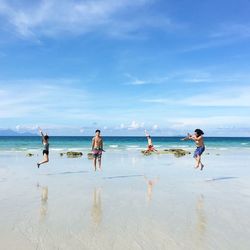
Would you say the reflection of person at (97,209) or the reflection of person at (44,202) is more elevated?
the reflection of person at (44,202)

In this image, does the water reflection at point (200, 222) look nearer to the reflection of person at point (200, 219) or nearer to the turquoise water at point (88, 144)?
the reflection of person at point (200, 219)

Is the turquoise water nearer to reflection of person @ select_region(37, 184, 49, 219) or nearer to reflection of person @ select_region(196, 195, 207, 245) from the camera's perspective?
reflection of person @ select_region(37, 184, 49, 219)

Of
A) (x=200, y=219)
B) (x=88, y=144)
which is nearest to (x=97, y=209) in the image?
(x=200, y=219)

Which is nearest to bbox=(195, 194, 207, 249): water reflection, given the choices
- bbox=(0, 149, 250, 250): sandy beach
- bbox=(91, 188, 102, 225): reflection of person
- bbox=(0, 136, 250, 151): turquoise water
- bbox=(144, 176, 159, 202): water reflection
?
bbox=(0, 149, 250, 250): sandy beach

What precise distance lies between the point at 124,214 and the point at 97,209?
101 cm

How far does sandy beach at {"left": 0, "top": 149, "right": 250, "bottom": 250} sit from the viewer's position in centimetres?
762

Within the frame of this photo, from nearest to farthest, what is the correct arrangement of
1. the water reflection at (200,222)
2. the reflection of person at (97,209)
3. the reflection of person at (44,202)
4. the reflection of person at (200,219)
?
the water reflection at (200,222)
the reflection of person at (200,219)
the reflection of person at (97,209)
the reflection of person at (44,202)

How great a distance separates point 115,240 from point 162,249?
42.5 inches

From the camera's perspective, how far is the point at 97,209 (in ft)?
35.0

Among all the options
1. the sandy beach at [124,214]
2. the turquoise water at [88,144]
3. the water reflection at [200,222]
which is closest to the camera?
the sandy beach at [124,214]

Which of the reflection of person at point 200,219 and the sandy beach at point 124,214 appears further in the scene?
the reflection of person at point 200,219

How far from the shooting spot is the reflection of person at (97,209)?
9.45 metres

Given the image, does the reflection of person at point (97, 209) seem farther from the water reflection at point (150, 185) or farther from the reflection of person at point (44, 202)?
the water reflection at point (150, 185)

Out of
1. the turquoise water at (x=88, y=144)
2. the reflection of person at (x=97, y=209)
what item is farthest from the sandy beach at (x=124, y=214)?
the turquoise water at (x=88, y=144)
